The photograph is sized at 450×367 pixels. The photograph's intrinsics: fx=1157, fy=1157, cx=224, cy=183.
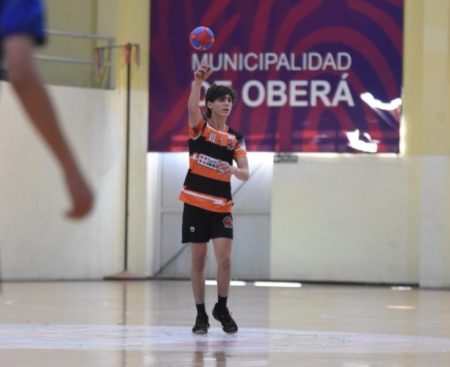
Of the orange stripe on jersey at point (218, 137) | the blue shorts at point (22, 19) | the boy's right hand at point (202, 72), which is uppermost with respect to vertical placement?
the boy's right hand at point (202, 72)

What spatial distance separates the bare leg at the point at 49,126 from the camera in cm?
241

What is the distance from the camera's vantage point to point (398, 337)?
883 cm

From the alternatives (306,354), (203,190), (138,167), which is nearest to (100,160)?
(138,167)

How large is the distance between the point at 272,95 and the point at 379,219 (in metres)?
2.45

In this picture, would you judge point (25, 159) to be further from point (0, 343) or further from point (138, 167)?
point (0, 343)

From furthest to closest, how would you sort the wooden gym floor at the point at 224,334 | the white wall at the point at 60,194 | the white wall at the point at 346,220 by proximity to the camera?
the white wall at the point at 346,220 → the white wall at the point at 60,194 → the wooden gym floor at the point at 224,334

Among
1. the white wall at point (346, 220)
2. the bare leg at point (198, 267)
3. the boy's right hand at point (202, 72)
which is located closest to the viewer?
the boy's right hand at point (202, 72)

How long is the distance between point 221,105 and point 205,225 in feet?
3.05

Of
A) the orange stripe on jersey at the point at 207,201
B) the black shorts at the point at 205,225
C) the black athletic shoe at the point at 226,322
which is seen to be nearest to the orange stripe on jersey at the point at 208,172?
the orange stripe on jersey at the point at 207,201

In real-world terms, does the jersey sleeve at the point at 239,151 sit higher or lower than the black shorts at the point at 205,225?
higher

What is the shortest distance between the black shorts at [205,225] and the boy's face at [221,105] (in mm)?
756

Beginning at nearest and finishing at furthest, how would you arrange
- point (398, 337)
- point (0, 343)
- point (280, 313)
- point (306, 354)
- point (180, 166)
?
point (306, 354)
point (0, 343)
point (398, 337)
point (280, 313)
point (180, 166)

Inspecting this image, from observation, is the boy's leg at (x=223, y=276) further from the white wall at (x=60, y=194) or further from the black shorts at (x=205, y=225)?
the white wall at (x=60, y=194)

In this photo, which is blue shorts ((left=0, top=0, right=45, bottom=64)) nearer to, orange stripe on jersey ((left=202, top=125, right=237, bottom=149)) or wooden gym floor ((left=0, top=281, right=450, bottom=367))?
wooden gym floor ((left=0, top=281, right=450, bottom=367))
